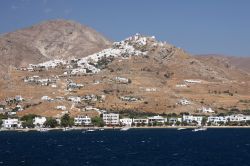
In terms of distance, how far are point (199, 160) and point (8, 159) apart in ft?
125

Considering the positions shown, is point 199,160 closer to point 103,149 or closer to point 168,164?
point 168,164

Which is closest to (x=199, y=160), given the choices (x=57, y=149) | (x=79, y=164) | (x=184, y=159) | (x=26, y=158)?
(x=184, y=159)

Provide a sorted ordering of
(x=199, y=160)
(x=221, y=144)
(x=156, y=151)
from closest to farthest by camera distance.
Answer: (x=199, y=160), (x=156, y=151), (x=221, y=144)

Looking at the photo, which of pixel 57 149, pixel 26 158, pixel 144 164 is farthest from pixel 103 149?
pixel 144 164

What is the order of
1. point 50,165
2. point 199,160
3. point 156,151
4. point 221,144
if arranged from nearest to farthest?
point 50,165
point 199,160
point 156,151
point 221,144

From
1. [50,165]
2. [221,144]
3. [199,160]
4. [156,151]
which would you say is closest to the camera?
[50,165]

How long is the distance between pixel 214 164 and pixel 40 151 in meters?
49.5

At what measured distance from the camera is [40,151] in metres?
142

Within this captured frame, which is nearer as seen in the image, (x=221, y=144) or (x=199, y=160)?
(x=199, y=160)

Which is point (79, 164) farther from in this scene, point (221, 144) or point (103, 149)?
point (221, 144)

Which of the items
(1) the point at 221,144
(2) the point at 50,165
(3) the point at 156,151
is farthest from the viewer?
(1) the point at 221,144

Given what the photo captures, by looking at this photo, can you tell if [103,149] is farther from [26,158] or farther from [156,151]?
[26,158]

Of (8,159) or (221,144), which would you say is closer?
(8,159)

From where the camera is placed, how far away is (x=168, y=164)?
357ft
